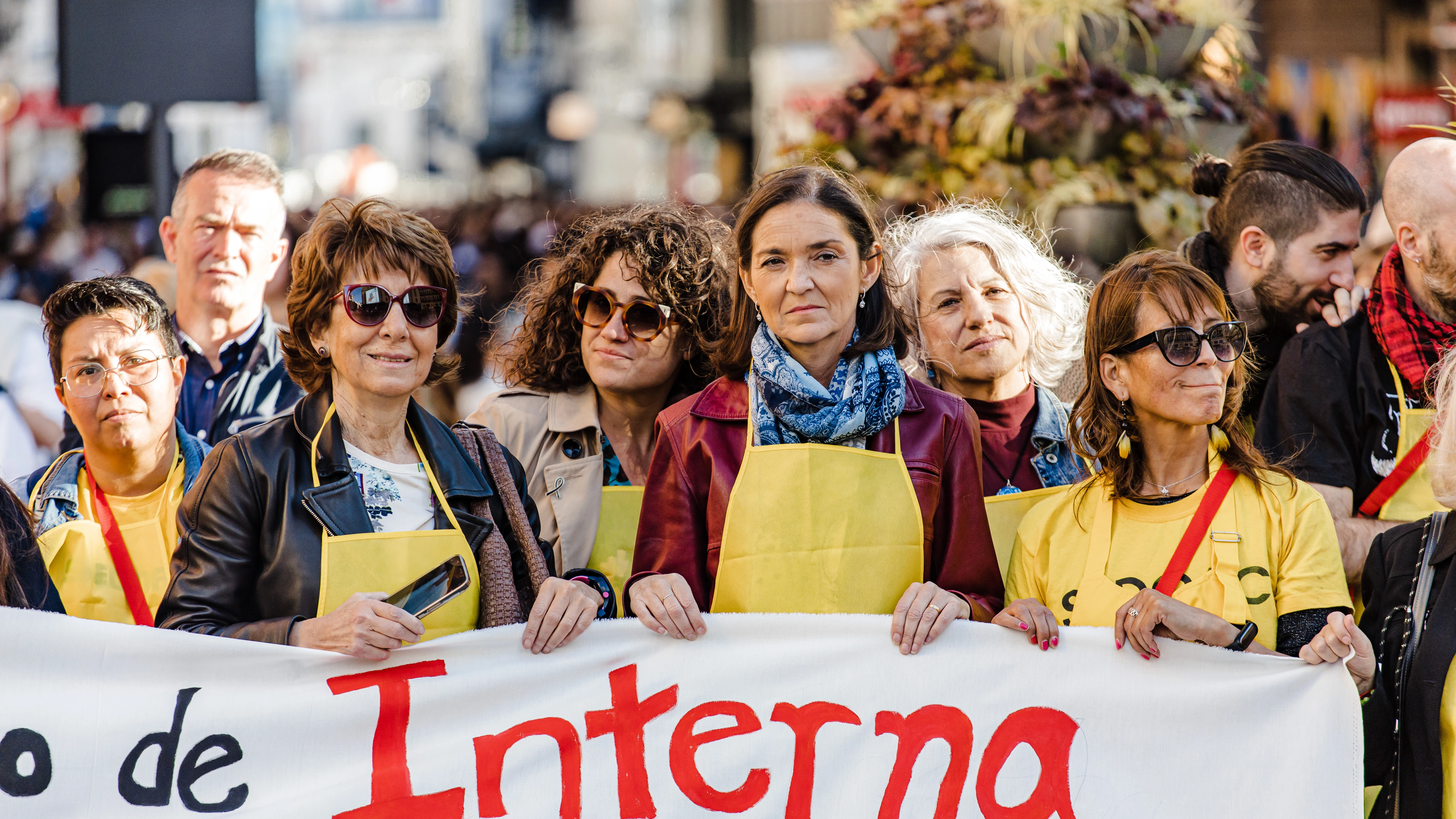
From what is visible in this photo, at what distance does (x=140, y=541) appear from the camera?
3355 millimetres

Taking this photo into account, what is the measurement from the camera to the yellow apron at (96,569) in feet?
10.8

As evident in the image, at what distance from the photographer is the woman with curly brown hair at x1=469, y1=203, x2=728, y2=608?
3756 mm

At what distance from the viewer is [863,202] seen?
10.6ft

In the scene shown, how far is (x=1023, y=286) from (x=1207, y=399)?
0.95 m

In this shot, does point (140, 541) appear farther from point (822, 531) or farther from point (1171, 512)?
point (1171, 512)

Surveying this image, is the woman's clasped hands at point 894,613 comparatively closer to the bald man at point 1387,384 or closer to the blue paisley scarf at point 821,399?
the blue paisley scarf at point 821,399

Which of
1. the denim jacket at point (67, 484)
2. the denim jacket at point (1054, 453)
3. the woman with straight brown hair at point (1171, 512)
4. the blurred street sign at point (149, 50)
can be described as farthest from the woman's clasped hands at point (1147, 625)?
the blurred street sign at point (149, 50)

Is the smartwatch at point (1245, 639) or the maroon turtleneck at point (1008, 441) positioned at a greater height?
the maroon turtleneck at point (1008, 441)

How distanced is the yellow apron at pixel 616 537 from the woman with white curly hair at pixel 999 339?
832mm

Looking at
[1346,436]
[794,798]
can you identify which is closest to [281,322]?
[794,798]

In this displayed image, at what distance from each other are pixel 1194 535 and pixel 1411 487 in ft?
2.67

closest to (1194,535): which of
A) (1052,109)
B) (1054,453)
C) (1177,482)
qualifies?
(1177,482)

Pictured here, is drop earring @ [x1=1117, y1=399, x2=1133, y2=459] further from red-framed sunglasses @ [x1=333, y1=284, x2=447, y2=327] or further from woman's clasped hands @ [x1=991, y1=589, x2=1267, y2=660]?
red-framed sunglasses @ [x1=333, y1=284, x2=447, y2=327]

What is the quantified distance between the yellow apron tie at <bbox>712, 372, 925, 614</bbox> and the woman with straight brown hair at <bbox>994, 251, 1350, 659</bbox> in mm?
265
